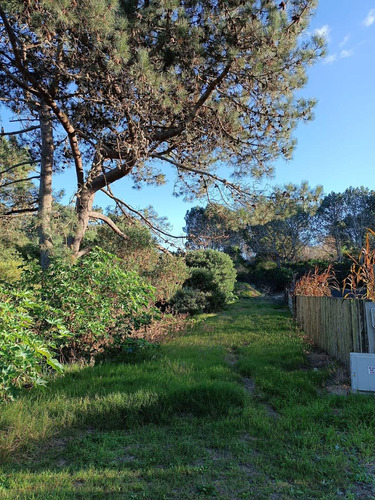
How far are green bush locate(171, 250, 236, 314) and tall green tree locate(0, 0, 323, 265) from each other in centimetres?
500

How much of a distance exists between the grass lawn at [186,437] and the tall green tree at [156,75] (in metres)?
3.31

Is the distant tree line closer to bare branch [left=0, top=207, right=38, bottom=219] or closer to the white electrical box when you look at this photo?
bare branch [left=0, top=207, right=38, bottom=219]

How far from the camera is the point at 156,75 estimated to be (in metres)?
5.32

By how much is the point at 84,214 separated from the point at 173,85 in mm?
3105

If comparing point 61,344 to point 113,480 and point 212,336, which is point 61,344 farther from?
point 212,336

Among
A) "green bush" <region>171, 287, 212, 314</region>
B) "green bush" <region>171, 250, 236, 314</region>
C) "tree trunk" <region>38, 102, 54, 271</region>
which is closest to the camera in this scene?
"tree trunk" <region>38, 102, 54, 271</region>

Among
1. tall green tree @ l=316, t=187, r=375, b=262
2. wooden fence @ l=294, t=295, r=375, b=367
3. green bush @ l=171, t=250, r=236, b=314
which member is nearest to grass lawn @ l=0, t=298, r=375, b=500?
wooden fence @ l=294, t=295, r=375, b=367

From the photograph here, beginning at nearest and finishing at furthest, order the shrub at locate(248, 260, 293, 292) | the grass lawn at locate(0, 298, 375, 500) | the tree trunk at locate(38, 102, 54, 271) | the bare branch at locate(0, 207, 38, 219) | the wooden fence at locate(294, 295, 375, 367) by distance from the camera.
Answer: the grass lawn at locate(0, 298, 375, 500) → the wooden fence at locate(294, 295, 375, 367) → the tree trunk at locate(38, 102, 54, 271) → the bare branch at locate(0, 207, 38, 219) → the shrub at locate(248, 260, 293, 292)

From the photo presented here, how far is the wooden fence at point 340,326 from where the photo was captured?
4531 millimetres

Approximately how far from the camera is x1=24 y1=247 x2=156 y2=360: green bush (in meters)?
4.96

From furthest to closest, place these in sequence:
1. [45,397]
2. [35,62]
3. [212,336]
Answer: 1. [212,336]
2. [35,62]
3. [45,397]

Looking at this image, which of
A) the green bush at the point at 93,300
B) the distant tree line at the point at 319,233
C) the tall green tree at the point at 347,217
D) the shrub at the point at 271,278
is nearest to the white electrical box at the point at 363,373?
the green bush at the point at 93,300

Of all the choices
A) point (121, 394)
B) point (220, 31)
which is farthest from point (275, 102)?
point (121, 394)

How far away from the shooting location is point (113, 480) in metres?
2.33
